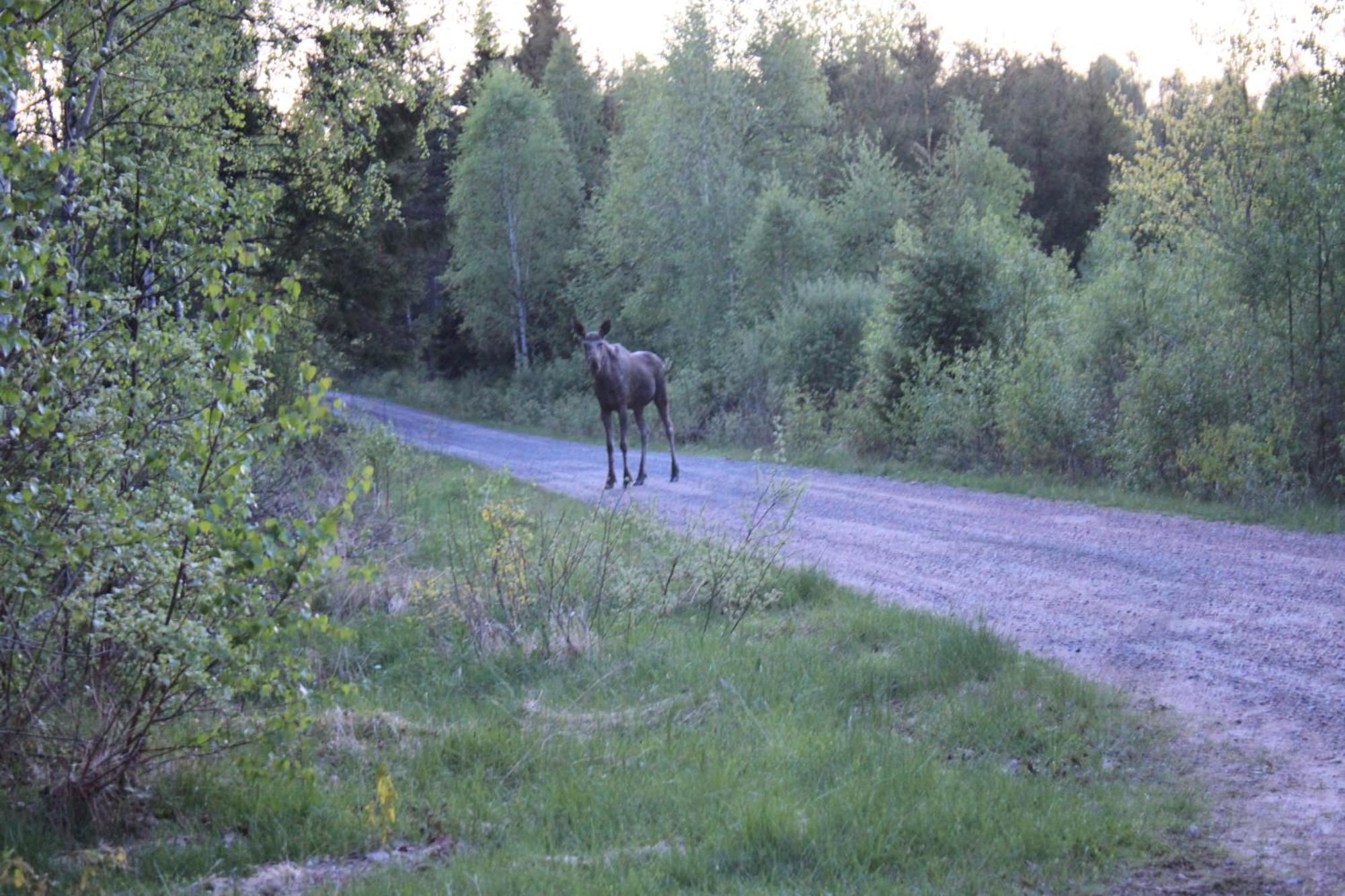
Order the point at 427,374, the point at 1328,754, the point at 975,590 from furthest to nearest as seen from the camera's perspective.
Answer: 1. the point at 427,374
2. the point at 975,590
3. the point at 1328,754

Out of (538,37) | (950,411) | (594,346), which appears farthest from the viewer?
(538,37)

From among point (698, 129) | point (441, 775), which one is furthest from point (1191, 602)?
point (698, 129)

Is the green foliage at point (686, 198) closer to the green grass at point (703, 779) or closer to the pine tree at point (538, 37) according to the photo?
the pine tree at point (538, 37)

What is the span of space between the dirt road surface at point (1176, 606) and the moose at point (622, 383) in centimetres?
144

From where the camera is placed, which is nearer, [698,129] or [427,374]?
[698,129]

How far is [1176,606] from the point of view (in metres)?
8.84

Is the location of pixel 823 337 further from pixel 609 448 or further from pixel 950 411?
pixel 609 448

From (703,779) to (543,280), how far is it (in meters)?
44.2

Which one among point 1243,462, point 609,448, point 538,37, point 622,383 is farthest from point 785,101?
point 1243,462

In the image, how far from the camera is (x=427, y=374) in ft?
180

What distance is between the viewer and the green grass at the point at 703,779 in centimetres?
471

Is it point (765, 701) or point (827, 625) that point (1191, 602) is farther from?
point (765, 701)

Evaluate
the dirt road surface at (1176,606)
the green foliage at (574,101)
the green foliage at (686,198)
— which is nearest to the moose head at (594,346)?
the dirt road surface at (1176,606)

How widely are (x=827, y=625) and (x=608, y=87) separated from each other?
208 feet
